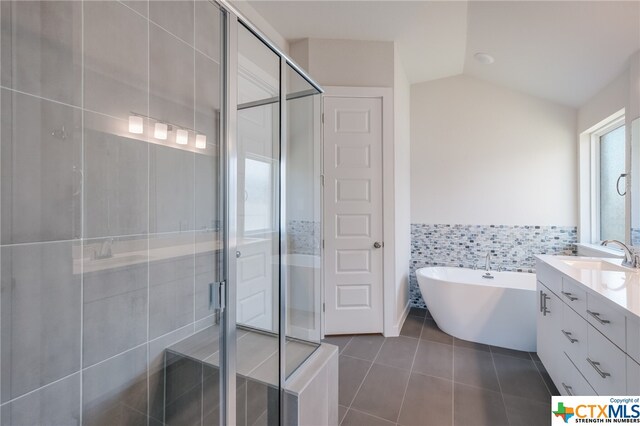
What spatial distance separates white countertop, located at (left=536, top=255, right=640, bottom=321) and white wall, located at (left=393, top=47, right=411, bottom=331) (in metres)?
1.35

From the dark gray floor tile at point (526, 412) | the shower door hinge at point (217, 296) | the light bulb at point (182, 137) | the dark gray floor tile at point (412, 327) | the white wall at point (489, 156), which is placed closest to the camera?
the shower door hinge at point (217, 296)

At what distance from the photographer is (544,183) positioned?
3363mm

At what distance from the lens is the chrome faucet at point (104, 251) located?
126cm

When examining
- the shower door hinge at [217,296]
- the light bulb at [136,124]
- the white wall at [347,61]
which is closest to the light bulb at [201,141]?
the light bulb at [136,124]

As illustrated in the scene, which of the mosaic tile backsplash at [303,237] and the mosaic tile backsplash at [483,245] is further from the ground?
the mosaic tile backsplash at [303,237]

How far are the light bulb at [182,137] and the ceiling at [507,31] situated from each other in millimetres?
1364

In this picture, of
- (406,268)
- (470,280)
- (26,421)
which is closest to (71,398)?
(26,421)

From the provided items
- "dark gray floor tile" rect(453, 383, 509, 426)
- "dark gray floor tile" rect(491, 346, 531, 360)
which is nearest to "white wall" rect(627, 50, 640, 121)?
"dark gray floor tile" rect(491, 346, 531, 360)

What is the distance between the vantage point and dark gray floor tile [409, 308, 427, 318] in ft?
11.3

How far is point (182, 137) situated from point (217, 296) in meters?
0.86

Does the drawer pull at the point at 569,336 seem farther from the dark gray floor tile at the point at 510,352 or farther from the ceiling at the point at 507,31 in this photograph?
the ceiling at the point at 507,31

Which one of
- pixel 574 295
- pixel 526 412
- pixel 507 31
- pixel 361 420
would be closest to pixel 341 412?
pixel 361 420

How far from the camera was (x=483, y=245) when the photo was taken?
354 cm

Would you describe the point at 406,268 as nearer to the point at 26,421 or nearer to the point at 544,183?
the point at 544,183
